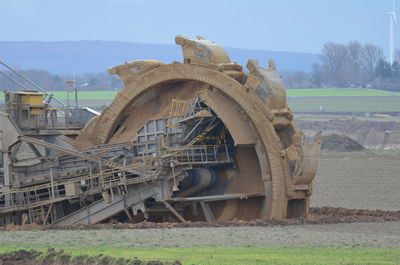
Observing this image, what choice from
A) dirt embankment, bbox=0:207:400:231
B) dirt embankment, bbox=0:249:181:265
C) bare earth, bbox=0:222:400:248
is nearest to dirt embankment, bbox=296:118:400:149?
dirt embankment, bbox=0:207:400:231

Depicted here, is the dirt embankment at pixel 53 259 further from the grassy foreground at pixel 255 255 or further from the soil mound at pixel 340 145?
the soil mound at pixel 340 145

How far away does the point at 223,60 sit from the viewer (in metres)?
34.3

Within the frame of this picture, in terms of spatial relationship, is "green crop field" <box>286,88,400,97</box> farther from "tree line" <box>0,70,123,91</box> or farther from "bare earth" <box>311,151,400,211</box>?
"bare earth" <box>311,151,400,211</box>

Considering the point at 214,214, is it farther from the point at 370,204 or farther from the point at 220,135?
the point at 370,204

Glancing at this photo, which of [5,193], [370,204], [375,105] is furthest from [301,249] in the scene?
[375,105]

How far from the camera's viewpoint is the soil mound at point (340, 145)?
67906 mm

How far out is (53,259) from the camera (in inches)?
921

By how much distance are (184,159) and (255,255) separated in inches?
377

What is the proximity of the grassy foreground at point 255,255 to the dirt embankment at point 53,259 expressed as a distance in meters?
0.45

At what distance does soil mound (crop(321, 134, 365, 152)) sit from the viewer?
223 ft

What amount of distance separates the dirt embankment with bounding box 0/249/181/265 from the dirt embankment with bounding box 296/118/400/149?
2088 inches

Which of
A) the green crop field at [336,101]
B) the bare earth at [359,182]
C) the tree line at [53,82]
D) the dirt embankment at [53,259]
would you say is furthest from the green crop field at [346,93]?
the dirt embankment at [53,259]

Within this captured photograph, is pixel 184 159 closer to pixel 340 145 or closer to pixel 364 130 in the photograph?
pixel 340 145

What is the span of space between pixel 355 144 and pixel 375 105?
57444 mm
